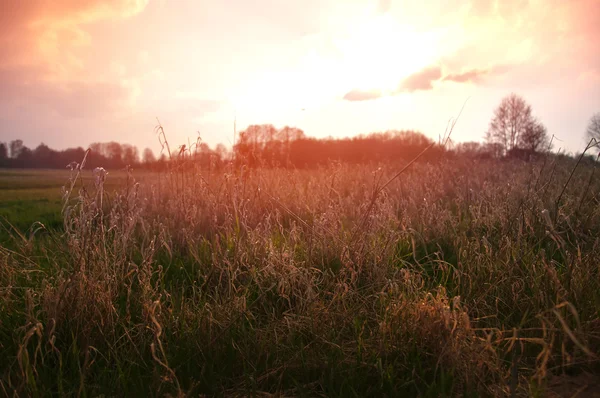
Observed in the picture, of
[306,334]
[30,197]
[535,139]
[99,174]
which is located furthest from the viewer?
[535,139]

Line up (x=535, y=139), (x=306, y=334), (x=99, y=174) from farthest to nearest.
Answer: (x=535, y=139) < (x=99, y=174) < (x=306, y=334)

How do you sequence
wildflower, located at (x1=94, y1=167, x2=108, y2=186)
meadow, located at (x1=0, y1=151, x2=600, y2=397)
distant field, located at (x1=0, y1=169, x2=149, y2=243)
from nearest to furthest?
meadow, located at (x1=0, y1=151, x2=600, y2=397) < wildflower, located at (x1=94, y1=167, x2=108, y2=186) < distant field, located at (x1=0, y1=169, x2=149, y2=243)

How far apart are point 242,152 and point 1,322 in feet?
13.7

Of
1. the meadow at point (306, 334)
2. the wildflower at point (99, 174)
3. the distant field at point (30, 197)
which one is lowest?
the meadow at point (306, 334)

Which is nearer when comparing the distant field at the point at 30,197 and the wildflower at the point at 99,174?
the wildflower at the point at 99,174

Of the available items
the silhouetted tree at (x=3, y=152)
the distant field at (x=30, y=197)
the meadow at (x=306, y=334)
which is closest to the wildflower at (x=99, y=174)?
the meadow at (x=306, y=334)

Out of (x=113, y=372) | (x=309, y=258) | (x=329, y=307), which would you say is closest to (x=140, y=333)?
(x=113, y=372)

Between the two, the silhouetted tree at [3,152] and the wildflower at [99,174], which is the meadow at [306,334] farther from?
the silhouetted tree at [3,152]

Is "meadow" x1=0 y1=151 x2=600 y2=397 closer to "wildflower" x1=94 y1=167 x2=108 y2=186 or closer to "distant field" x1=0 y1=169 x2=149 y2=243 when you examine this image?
"wildflower" x1=94 y1=167 x2=108 y2=186

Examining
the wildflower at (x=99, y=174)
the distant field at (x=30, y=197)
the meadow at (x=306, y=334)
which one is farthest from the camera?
the distant field at (x=30, y=197)

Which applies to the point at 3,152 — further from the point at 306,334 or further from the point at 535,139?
the point at 535,139

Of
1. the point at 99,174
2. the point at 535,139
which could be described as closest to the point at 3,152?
the point at 99,174

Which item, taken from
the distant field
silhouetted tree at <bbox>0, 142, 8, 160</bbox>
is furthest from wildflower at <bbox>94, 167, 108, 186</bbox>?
silhouetted tree at <bbox>0, 142, 8, 160</bbox>

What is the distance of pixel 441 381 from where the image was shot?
5.65ft
